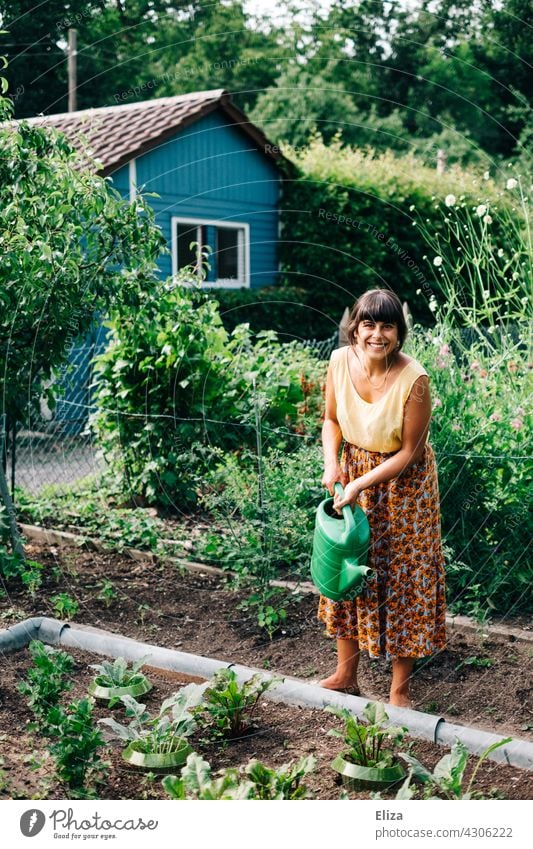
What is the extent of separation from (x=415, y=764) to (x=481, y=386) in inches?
101

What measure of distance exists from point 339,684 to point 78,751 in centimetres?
110

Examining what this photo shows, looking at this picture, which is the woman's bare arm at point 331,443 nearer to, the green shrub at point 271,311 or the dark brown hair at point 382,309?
the dark brown hair at point 382,309

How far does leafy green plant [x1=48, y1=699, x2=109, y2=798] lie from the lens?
2.48 metres

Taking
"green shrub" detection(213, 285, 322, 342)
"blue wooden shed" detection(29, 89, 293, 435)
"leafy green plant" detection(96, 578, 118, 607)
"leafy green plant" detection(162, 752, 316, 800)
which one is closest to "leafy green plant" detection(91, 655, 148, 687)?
"leafy green plant" detection(162, 752, 316, 800)

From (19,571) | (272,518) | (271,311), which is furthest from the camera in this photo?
(271,311)

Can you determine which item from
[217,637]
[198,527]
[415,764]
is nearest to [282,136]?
[198,527]

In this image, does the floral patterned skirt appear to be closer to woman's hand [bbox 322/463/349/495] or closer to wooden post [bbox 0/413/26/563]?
woman's hand [bbox 322/463/349/495]

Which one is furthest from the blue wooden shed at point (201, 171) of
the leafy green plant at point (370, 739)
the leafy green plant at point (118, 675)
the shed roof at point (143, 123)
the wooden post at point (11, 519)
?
the leafy green plant at point (370, 739)

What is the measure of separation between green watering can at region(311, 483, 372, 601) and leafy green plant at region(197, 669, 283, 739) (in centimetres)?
38

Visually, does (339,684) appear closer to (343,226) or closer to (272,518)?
(272,518)

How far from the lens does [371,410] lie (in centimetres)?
299

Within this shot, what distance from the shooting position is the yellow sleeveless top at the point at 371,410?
9.59ft

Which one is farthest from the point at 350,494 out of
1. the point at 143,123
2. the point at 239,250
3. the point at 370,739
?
the point at 239,250
